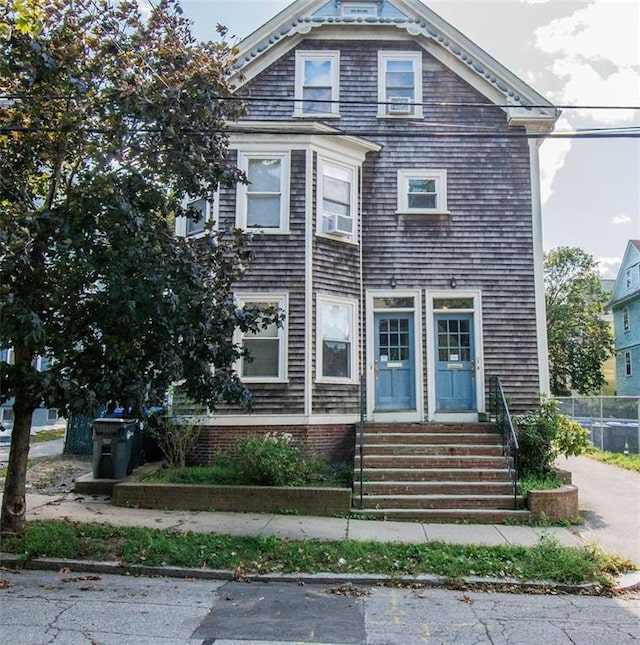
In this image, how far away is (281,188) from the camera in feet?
37.7

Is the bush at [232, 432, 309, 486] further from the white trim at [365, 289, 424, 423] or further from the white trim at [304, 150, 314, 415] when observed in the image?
the white trim at [365, 289, 424, 423]

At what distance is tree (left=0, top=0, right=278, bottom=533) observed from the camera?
6.20m

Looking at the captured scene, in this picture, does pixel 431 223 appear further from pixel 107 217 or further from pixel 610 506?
pixel 107 217

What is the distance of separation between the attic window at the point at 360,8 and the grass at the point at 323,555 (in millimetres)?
11744

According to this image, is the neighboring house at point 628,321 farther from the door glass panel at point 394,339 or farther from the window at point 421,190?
the door glass panel at point 394,339

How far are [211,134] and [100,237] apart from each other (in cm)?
200

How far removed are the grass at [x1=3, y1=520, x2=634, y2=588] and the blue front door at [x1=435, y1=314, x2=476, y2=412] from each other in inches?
199

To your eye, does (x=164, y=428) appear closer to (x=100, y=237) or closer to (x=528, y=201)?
(x=100, y=237)

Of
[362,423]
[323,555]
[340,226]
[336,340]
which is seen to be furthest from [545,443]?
[340,226]

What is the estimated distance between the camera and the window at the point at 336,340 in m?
11.2

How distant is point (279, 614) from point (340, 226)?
8.11 metres

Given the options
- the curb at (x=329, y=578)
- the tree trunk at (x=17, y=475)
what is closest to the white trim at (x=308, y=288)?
the curb at (x=329, y=578)

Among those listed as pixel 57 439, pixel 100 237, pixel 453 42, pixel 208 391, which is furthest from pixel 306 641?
pixel 57 439

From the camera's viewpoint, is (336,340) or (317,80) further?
(317,80)
